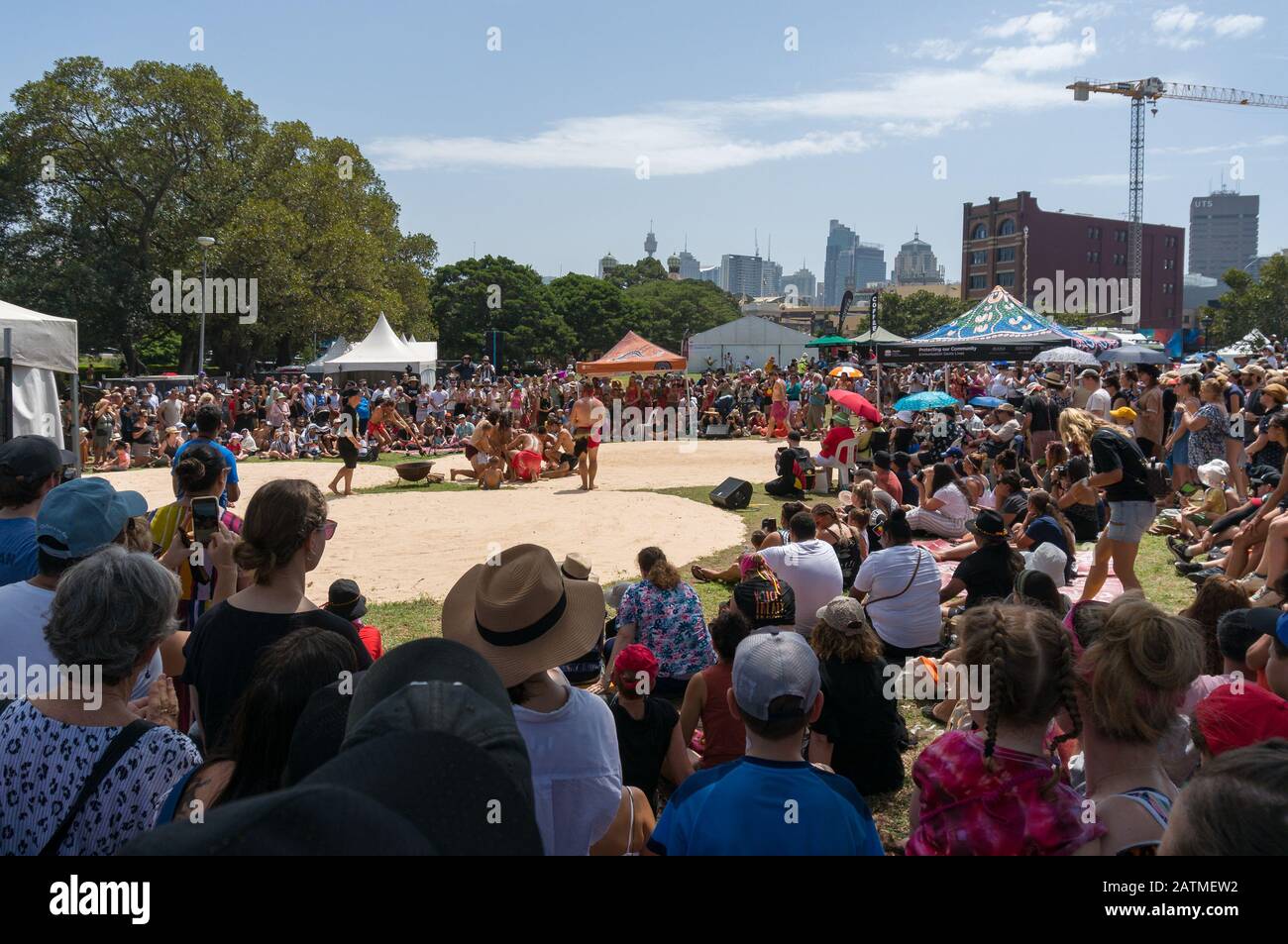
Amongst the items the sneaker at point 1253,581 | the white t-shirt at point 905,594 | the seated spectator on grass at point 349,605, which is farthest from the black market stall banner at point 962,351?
the seated spectator on grass at point 349,605

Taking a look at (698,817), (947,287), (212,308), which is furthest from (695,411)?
(947,287)

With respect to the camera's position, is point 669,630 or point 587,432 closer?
point 669,630

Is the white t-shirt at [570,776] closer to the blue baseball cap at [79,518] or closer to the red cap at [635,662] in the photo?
the red cap at [635,662]

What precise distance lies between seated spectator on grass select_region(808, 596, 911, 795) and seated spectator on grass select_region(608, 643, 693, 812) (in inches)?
35.3

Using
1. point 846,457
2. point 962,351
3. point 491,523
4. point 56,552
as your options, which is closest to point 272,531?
point 56,552

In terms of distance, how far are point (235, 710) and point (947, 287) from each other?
479 feet

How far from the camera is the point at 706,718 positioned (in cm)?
511

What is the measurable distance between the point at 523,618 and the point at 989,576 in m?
5.10

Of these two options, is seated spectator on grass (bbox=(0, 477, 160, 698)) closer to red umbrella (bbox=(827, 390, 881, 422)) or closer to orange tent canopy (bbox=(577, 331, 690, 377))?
red umbrella (bbox=(827, 390, 881, 422))

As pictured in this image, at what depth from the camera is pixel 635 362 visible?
30062 millimetres

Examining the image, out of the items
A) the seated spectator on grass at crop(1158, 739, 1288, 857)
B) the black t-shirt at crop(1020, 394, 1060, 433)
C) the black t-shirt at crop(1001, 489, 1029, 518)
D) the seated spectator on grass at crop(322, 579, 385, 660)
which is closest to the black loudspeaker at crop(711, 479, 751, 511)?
the black t-shirt at crop(1020, 394, 1060, 433)

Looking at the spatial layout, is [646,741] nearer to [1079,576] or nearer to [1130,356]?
[1079,576]

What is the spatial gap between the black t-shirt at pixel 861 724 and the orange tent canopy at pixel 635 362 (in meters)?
24.2

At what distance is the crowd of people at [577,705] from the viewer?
54.3 inches
